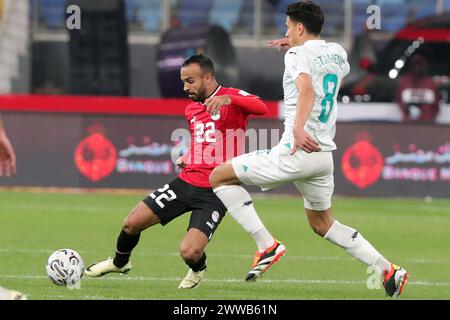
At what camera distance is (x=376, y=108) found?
23688 millimetres

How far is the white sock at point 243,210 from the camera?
30.6 ft

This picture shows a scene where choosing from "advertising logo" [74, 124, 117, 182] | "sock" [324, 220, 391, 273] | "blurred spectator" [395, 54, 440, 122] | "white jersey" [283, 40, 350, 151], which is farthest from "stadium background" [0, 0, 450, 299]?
"white jersey" [283, 40, 350, 151]

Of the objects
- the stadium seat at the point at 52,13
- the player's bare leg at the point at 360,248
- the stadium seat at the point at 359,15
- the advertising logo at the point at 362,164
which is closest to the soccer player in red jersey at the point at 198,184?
the player's bare leg at the point at 360,248

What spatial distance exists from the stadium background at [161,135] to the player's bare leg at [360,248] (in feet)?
1.31

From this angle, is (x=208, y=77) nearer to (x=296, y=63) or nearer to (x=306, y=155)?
(x=296, y=63)

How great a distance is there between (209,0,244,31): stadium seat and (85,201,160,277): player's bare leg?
1986 cm

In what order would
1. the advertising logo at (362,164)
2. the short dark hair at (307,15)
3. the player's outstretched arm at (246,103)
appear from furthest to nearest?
the advertising logo at (362,164) → the player's outstretched arm at (246,103) → the short dark hair at (307,15)

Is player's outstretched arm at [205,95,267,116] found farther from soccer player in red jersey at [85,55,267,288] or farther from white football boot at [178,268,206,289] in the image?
white football boot at [178,268,206,289]

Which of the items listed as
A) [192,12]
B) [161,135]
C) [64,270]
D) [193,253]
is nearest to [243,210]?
[193,253]

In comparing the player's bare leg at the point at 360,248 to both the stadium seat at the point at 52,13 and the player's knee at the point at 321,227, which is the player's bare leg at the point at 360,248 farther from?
the stadium seat at the point at 52,13

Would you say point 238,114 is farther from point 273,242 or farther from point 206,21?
point 206,21

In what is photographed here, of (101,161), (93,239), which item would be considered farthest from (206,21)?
(93,239)

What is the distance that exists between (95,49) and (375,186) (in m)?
7.35

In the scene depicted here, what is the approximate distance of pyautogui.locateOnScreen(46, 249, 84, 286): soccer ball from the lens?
30.8ft
